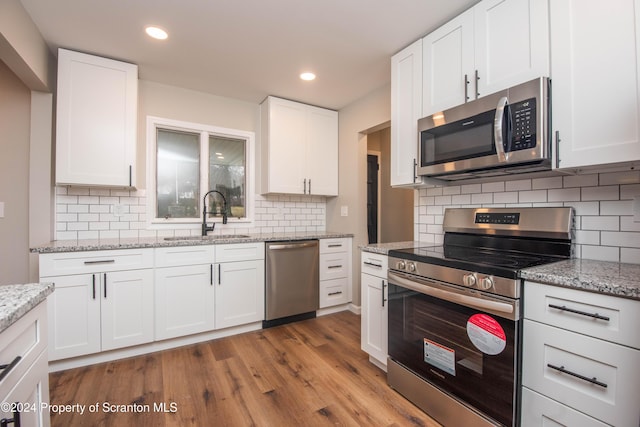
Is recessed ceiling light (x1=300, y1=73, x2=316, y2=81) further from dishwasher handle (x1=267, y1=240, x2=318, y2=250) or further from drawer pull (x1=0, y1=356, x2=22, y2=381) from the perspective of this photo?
drawer pull (x1=0, y1=356, x2=22, y2=381)

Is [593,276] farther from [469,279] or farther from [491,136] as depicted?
[491,136]

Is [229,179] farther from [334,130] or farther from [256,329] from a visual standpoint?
[256,329]

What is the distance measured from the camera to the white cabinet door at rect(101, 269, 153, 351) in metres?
2.25

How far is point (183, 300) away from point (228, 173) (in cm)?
150

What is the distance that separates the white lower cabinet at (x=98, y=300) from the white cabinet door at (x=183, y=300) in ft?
0.24

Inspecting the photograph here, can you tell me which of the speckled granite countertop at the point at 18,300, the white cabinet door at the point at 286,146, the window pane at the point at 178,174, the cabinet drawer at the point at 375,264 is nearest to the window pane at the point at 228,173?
the window pane at the point at 178,174

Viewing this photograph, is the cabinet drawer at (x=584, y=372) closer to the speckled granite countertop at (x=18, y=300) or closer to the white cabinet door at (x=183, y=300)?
the speckled granite countertop at (x=18, y=300)

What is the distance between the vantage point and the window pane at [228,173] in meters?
3.31

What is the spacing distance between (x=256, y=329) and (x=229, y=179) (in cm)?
168

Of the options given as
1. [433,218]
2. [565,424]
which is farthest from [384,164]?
[565,424]

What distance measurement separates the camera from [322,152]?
11.8 ft

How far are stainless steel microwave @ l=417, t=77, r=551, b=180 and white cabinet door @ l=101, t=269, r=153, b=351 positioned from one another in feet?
7.75

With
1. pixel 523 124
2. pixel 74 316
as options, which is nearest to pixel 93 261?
pixel 74 316

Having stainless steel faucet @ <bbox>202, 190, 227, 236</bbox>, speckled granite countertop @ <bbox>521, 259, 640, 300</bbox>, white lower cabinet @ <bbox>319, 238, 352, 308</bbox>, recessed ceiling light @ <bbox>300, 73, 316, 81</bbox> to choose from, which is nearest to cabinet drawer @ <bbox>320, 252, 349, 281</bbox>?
white lower cabinet @ <bbox>319, 238, 352, 308</bbox>
